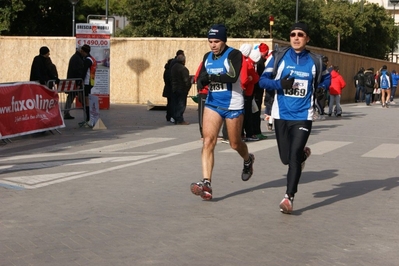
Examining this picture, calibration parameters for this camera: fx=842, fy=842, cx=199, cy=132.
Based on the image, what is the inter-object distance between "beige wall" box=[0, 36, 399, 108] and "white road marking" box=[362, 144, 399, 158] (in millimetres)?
14461

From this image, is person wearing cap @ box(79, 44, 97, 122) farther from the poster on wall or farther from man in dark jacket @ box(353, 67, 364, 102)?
man in dark jacket @ box(353, 67, 364, 102)

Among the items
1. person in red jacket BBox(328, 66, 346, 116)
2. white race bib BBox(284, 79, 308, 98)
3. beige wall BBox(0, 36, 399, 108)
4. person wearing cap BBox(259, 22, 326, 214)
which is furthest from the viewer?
beige wall BBox(0, 36, 399, 108)

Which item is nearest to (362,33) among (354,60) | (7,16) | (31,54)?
(354,60)

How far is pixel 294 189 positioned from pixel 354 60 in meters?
36.1

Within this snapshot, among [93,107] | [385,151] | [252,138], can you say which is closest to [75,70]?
[93,107]

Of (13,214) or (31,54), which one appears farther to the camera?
(31,54)

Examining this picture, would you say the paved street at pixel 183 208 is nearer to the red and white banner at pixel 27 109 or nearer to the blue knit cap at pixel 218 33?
the red and white banner at pixel 27 109

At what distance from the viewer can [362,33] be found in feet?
221

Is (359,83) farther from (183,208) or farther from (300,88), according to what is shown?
(183,208)

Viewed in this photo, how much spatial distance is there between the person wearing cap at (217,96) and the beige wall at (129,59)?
818 inches

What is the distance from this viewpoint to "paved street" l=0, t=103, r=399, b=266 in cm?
664

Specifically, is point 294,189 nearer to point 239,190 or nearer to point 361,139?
point 239,190

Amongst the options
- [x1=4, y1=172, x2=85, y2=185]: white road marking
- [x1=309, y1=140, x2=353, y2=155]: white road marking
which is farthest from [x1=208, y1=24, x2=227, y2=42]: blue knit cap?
[x1=309, y1=140, x2=353, y2=155]: white road marking

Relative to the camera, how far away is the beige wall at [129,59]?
30250 mm
